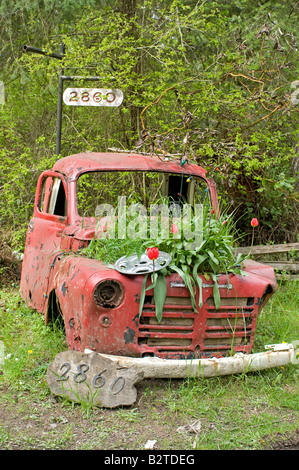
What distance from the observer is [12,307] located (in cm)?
559

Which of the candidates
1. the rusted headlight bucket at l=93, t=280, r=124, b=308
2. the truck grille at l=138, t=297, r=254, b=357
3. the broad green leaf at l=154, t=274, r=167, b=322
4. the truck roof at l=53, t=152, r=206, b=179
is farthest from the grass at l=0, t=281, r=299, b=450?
the truck roof at l=53, t=152, r=206, b=179

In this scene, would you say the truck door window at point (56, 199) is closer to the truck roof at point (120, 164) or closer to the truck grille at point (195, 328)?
the truck roof at point (120, 164)

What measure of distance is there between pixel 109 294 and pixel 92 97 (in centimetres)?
320

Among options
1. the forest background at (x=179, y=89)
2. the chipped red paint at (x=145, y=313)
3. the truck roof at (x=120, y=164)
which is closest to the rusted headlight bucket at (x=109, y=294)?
the chipped red paint at (x=145, y=313)

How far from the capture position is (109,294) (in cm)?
345

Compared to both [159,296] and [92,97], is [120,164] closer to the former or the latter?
[92,97]

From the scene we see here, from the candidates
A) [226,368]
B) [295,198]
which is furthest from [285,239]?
[226,368]

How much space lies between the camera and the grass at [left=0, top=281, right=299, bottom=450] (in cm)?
294

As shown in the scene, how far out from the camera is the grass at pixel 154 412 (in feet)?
9.64

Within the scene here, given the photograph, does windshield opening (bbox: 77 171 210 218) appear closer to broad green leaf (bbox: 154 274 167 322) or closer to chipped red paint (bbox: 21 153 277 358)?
chipped red paint (bbox: 21 153 277 358)

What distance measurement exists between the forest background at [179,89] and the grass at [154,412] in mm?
2909

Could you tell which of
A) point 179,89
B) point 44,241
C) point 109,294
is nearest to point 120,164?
point 44,241

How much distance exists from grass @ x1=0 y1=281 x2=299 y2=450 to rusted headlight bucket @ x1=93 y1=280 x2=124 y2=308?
0.62 m
